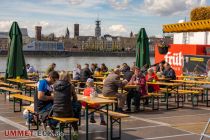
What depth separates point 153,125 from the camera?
8547 mm

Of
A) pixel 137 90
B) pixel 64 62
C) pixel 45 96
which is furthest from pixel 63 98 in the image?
pixel 64 62

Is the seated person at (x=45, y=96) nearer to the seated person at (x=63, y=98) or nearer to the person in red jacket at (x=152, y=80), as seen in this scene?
the seated person at (x=63, y=98)

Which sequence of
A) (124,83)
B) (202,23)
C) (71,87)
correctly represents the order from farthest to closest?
1. (202,23)
2. (124,83)
3. (71,87)

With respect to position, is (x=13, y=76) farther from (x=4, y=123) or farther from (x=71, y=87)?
(x=71, y=87)

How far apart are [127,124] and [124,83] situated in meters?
1.48

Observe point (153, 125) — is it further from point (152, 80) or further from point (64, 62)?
point (64, 62)

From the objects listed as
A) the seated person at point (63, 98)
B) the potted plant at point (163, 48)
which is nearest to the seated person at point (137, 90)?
the seated person at point (63, 98)

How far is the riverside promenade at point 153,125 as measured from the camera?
24.4 ft

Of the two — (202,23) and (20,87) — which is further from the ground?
(202,23)

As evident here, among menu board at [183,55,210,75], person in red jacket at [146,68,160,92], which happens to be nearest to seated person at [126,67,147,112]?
person in red jacket at [146,68,160,92]

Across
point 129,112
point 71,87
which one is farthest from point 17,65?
point 71,87

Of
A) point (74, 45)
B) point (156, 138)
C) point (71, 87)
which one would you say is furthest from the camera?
point (74, 45)

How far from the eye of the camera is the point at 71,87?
6785 mm

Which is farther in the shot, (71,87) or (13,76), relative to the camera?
(13,76)
